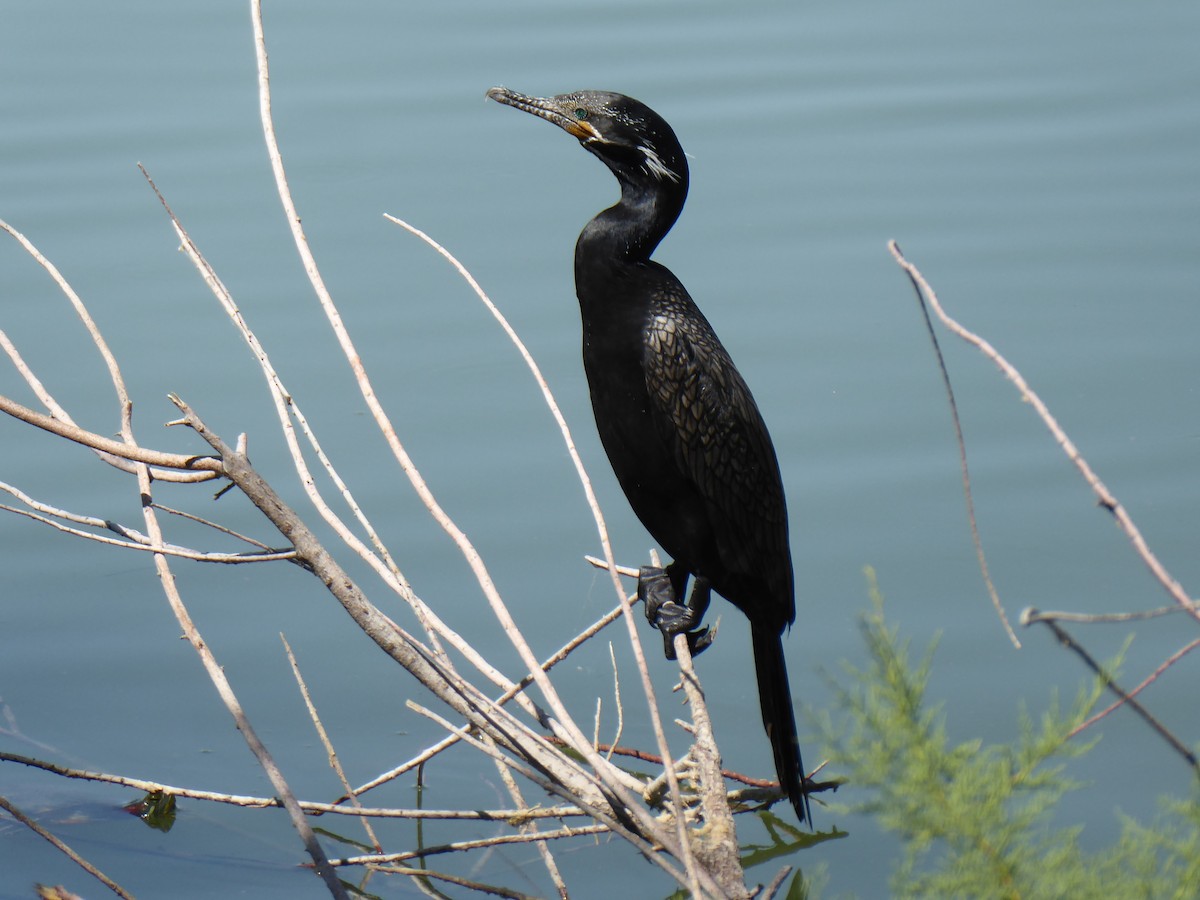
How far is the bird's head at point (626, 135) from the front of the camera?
2174 millimetres

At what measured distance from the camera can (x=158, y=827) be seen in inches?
105

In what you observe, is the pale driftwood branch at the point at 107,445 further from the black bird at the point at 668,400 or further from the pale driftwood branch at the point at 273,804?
the black bird at the point at 668,400

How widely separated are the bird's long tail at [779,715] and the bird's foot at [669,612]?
108mm

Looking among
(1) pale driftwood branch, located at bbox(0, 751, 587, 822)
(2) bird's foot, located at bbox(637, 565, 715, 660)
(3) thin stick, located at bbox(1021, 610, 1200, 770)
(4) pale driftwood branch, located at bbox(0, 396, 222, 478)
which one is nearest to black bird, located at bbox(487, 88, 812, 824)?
(2) bird's foot, located at bbox(637, 565, 715, 660)

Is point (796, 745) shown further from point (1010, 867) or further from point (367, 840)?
point (1010, 867)

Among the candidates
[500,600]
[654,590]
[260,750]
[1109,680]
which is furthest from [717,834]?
[654,590]

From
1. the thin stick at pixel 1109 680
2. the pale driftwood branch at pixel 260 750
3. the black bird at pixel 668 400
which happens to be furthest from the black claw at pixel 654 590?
the thin stick at pixel 1109 680

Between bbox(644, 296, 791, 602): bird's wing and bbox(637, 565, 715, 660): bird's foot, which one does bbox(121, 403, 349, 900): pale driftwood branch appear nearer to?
bbox(644, 296, 791, 602): bird's wing

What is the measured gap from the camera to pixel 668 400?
87.7 inches

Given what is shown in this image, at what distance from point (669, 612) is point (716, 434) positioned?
0.40 m

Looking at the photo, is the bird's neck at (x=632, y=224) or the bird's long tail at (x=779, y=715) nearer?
the bird's neck at (x=632, y=224)

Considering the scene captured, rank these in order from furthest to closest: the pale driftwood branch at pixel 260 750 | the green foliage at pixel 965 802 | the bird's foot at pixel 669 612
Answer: the bird's foot at pixel 669 612
the pale driftwood branch at pixel 260 750
the green foliage at pixel 965 802

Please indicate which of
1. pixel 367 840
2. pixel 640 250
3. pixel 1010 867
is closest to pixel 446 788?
pixel 367 840

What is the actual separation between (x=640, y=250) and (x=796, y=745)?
2.91 ft
